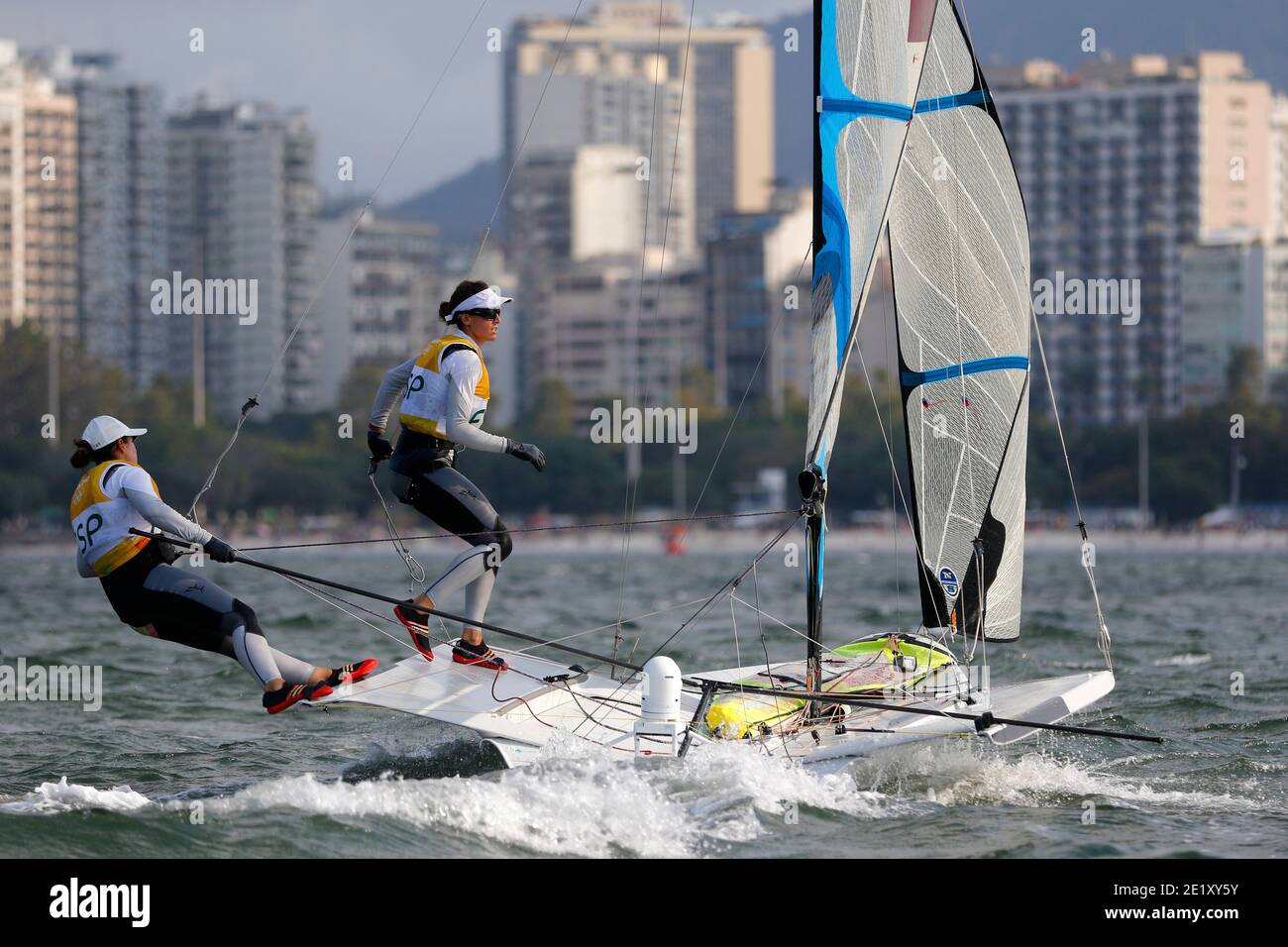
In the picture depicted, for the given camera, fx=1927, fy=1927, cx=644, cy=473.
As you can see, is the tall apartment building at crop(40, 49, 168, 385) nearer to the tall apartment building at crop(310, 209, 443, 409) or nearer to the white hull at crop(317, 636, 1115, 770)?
the tall apartment building at crop(310, 209, 443, 409)

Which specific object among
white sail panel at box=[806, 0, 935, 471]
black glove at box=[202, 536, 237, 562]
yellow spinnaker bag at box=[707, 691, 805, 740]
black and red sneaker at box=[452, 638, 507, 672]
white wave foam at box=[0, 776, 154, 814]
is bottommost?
white wave foam at box=[0, 776, 154, 814]

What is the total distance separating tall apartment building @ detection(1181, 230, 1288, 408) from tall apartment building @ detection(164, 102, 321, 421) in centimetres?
6412

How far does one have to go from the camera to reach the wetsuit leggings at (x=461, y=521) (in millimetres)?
10672

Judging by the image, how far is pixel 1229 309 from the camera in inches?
4739

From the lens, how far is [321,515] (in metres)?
102

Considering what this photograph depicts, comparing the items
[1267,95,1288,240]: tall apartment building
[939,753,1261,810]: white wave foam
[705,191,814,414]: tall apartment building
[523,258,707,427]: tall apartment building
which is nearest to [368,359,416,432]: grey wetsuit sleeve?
[939,753,1261,810]: white wave foam

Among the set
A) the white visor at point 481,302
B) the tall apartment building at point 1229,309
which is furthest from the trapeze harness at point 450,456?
the tall apartment building at point 1229,309

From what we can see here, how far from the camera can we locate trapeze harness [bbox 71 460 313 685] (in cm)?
965

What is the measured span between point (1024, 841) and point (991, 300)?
15.4 ft

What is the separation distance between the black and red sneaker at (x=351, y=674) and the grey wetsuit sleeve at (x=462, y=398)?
4.29ft

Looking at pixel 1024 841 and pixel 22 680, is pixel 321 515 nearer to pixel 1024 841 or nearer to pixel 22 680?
pixel 22 680

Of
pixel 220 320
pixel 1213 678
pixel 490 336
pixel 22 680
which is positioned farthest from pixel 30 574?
pixel 220 320

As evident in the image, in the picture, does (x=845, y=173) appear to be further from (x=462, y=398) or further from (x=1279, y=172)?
(x=1279, y=172)

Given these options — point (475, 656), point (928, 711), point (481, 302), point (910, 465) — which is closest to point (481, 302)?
point (481, 302)
